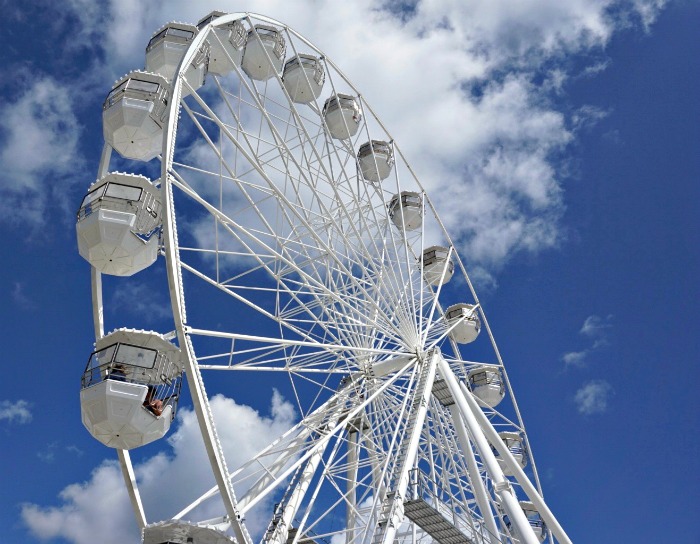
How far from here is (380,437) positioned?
16812mm

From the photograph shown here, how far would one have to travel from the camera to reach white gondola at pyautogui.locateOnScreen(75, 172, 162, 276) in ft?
40.7

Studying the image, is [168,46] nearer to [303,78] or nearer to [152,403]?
[303,78]

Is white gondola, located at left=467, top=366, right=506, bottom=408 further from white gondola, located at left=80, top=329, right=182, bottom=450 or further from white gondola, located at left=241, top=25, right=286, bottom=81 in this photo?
white gondola, located at left=80, top=329, right=182, bottom=450

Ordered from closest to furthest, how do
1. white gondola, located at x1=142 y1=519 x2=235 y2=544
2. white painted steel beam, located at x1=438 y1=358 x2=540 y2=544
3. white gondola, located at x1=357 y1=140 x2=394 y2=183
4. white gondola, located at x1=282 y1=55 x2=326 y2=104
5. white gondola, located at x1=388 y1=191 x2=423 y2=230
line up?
white gondola, located at x1=142 y1=519 x2=235 y2=544 < white painted steel beam, located at x1=438 y1=358 x2=540 y2=544 < white gondola, located at x1=282 y1=55 x2=326 y2=104 < white gondola, located at x1=357 y1=140 x2=394 y2=183 < white gondola, located at x1=388 y1=191 x2=423 y2=230

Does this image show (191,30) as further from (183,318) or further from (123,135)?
(183,318)

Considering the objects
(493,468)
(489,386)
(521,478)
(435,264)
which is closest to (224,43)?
(435,264)

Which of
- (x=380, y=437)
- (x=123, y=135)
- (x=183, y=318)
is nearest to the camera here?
(x=183, y=318)

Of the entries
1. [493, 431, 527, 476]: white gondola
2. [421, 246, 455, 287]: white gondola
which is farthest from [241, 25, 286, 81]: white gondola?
[493, 431, 527, 476]: white gondola

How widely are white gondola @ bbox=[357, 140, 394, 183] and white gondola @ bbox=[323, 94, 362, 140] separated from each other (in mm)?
868

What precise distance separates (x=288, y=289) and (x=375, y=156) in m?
7.56

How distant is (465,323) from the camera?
22.1m

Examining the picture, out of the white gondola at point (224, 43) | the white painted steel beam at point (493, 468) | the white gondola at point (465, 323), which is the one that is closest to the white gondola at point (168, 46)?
the white gondola at point (224, 43)

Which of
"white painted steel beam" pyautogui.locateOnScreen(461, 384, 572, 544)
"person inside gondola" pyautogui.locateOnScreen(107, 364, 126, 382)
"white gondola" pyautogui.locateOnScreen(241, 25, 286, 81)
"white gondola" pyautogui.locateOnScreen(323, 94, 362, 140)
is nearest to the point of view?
"person inside gondola" pyautogui.locateOnScreen(107, 364, 126, 382)

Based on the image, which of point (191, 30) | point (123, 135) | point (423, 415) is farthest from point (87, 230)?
point (423, 415)
